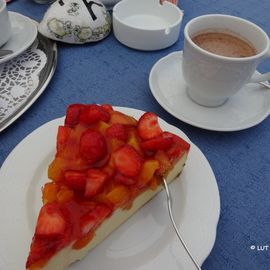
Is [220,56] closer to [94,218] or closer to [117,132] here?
[117,132]

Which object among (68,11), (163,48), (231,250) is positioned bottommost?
(231,250)

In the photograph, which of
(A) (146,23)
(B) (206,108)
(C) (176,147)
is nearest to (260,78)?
(B) (206,108)

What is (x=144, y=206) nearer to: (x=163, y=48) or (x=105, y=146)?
(x=105, y=146)

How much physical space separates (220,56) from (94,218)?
16.8 inches

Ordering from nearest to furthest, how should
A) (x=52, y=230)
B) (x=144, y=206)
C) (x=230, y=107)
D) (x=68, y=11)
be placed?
1. (x=52, y=230)
2. (x=144, y=206)
3. (x=230, y=107)
4. (x=68, y=11)

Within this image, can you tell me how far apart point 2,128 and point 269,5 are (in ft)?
3.57

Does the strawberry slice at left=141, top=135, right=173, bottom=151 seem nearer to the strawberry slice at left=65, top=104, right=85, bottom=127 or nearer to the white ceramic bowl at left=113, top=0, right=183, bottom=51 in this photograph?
the strawberry slice at left=65, top=104, right=85, bottom=127

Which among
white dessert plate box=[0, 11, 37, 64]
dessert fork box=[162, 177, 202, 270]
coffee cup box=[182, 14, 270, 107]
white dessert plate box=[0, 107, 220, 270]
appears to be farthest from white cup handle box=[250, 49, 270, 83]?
white dessert plate box=[0, 11, 37, 64]

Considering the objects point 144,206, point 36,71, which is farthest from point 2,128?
point 144,206

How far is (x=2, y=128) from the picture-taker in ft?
2.35

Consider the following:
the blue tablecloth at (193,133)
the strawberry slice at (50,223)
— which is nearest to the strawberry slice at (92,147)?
the strawberry slice at (50,223)

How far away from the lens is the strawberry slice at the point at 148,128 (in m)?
0.62

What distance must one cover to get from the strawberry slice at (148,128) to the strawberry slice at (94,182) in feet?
0.39

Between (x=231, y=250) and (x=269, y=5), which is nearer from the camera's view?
(x=231, y=250)
